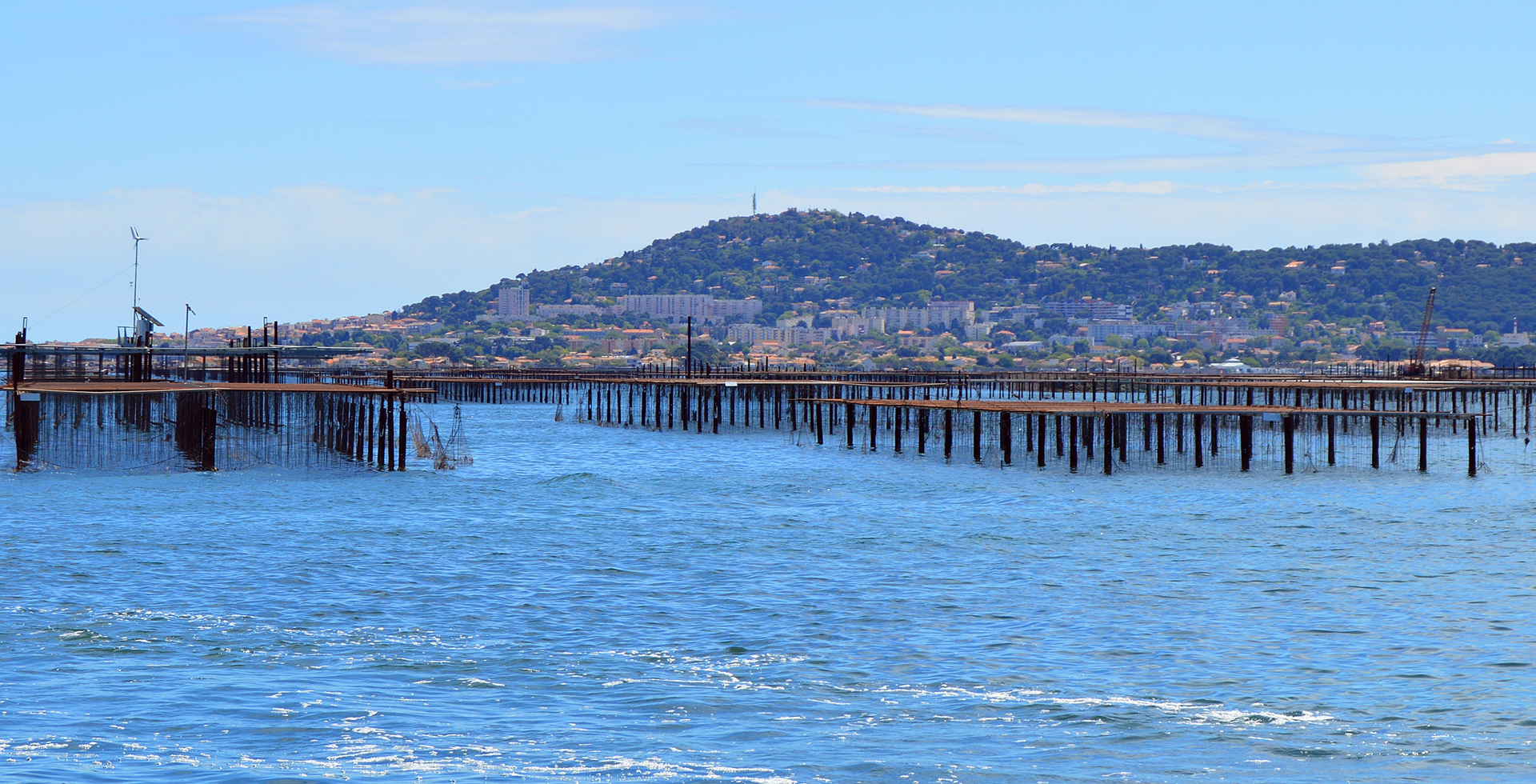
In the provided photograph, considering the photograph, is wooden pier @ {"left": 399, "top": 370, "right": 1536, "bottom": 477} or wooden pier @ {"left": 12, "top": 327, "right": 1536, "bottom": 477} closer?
wooden pier @ {"left": 12, "top": 327, "right": 1536, "bottom": 477}

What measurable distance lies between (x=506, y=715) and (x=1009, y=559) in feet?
51.4

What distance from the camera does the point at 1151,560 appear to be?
29.6 m

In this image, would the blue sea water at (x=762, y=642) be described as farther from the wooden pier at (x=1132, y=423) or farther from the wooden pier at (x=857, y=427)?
the wooden pier at (x=1132, y=423)

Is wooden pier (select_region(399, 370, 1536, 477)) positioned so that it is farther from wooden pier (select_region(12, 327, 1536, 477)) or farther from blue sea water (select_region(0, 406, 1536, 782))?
blue sea water (select_region(0, 406, 1536, 782))

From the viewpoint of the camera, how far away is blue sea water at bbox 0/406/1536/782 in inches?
585

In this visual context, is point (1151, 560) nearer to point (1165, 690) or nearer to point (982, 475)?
point (1165, 690)

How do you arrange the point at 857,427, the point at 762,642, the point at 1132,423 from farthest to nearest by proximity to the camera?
the point at 1132,423 < the point at 857,427 < the point at 762,642

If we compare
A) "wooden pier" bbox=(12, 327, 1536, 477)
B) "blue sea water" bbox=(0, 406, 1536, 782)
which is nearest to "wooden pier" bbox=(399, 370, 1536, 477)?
"wooden pier" bbox=(12, 327, 1536, 477)

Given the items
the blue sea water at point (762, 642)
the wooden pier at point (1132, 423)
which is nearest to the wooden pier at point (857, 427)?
the wooden pier at point (1132, 423)

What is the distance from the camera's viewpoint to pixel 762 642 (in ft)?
67.8

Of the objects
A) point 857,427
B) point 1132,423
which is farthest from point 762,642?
point 1132,423

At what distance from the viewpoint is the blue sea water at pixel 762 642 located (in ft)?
48.8

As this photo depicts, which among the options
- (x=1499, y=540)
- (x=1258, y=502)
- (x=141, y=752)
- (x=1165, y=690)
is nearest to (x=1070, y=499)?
(x=1258, y=502)

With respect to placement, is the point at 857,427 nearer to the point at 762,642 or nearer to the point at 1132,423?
the point at 1132,423
